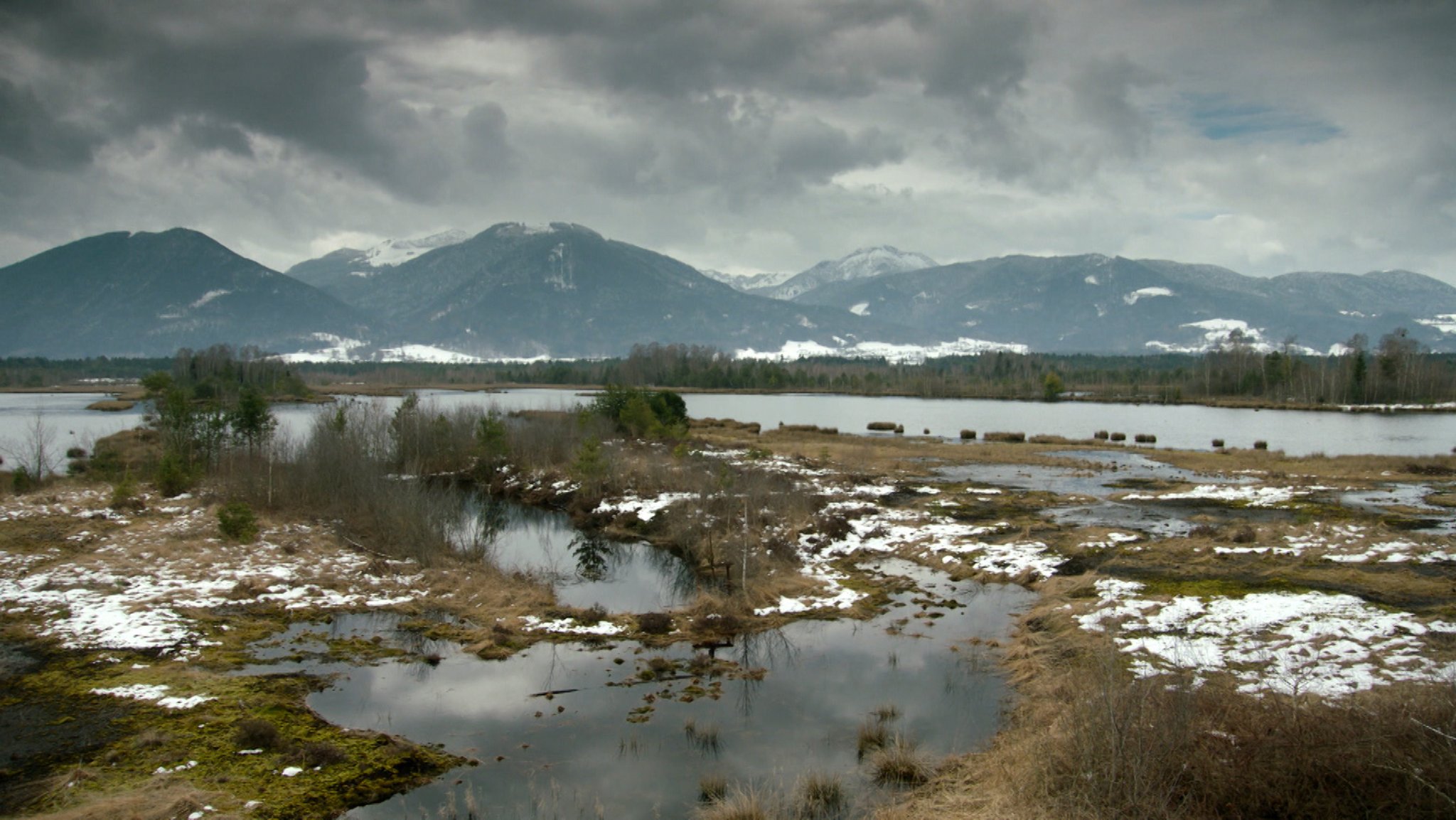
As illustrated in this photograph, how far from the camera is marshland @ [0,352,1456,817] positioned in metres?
10.3

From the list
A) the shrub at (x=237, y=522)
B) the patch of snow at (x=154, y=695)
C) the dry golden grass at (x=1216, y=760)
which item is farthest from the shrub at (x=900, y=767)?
the shrub at (x=237, y=522)

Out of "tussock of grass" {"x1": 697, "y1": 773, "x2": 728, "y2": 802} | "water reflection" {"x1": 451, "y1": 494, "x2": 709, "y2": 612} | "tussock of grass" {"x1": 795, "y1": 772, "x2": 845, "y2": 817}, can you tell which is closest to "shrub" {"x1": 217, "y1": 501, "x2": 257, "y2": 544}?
"water reflection" {"x1": 451, "y1": 494, "x2": 709, "y2": 612}

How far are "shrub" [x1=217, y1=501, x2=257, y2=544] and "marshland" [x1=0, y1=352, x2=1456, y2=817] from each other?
0.40 ft

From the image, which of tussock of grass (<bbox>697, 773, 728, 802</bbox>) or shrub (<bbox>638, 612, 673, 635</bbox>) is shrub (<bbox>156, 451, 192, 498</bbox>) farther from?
tussock of grass (<bbox>697, 773, 728, 802</bbox>)

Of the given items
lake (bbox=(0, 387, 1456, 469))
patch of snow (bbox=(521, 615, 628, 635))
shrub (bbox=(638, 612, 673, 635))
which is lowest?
patch of snow (bbox=(521, 615, 628, 635))

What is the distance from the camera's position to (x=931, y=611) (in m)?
21.0

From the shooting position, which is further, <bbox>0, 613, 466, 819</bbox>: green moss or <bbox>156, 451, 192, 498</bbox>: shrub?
<bbox>156, 451, 192, 498</bbox>: shrub

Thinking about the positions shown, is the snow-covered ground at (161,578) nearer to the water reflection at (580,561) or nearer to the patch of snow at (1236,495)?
the water reflection at (580,561)

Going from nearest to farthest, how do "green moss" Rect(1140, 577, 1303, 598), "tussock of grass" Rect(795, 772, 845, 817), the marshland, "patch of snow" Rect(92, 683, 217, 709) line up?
the marshland < "tussock of grass" Rect(795, 772, 845, 817) < "patch of snow" Rect(92, 683, 217, 709) < "green moss" Rect(1140, 577, 1303, 598)

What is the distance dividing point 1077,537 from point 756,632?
13.1 m

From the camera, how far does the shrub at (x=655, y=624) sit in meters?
20.1

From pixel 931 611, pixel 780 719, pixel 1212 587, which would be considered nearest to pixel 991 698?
pixel 780 719

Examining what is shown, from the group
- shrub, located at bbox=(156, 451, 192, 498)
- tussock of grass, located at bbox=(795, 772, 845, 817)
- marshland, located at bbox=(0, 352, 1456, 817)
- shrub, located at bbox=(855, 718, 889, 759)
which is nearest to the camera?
marshland, located at bbox=(0, 352, 1456, 817)

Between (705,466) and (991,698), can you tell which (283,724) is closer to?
(991,698)
